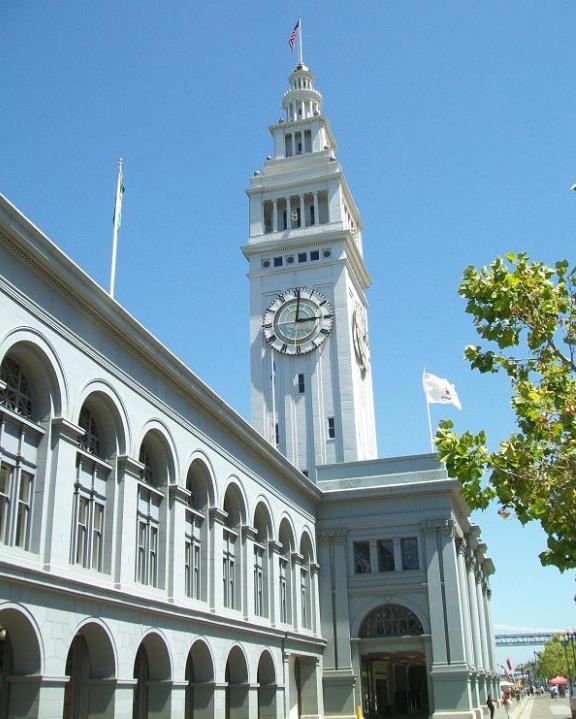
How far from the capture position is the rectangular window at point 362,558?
174 feet

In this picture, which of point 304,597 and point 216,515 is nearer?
point 216,515

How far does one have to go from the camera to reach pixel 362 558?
5331 cm

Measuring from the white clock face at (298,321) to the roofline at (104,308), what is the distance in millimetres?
27005

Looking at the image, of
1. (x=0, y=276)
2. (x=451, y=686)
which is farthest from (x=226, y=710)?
(x=0, y=276)

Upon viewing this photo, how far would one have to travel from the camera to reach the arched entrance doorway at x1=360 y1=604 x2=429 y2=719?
51.0 m

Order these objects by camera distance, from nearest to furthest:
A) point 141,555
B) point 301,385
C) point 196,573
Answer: point 141,555 < point 196,573 < point 301,385

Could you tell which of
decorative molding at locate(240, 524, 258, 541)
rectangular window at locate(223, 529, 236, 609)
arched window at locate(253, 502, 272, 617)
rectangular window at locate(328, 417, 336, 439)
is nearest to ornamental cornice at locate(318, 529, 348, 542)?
arched window at locate(253, 502, 272, 617)

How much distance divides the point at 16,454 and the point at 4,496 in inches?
48.8

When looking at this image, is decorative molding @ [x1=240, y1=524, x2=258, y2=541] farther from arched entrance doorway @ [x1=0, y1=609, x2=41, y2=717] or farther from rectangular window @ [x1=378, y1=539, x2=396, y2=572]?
arched entrance doorway @ [x1=0, y1=609, x2=41, y2=717]

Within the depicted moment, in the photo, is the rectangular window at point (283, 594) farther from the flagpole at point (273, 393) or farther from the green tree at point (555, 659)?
the green tree at point (555, 659)

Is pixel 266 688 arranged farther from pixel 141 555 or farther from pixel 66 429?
pixel 66 429

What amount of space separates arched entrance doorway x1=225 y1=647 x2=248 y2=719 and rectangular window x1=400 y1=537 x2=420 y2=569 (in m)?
16.6

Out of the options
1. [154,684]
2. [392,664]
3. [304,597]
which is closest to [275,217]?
[304,597]

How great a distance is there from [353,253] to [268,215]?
26.5ft
